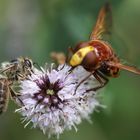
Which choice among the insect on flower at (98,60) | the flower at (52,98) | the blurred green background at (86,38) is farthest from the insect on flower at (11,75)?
the blurred green background at (86,38)

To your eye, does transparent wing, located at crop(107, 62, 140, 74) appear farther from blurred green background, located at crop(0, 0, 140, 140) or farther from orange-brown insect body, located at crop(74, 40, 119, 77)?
blurred green background, located at crop(0, 0, 140, 140)

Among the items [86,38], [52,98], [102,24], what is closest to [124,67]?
[52,98]

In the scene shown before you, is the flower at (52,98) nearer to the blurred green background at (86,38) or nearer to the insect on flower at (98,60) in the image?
the insect on flower at (98,60)

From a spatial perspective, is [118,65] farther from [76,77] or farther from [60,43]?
[60,43]

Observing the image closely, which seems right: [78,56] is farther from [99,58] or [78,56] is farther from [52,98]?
[52,98]

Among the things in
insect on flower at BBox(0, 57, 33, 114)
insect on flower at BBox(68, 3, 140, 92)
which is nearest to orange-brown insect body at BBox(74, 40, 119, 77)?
insect on flower at BBox(68, 3, 140, 92)

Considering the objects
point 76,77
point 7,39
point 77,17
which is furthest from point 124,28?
point 76,77
